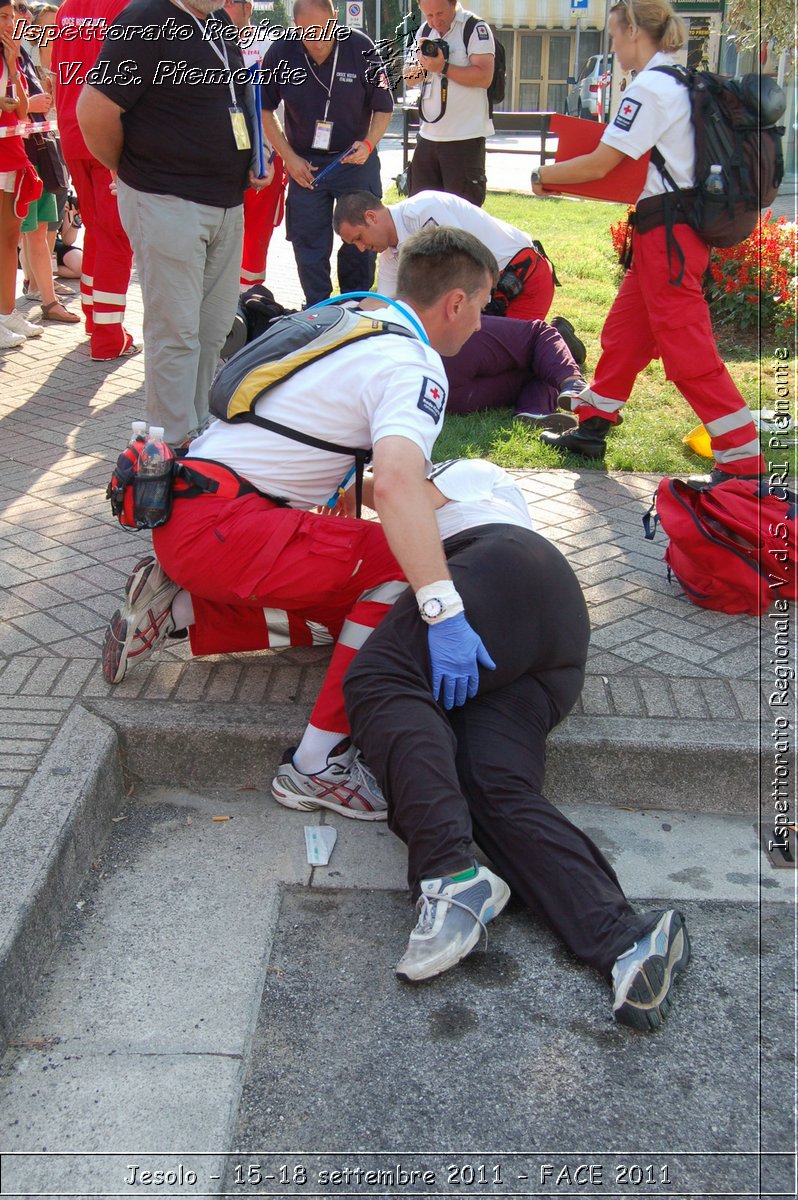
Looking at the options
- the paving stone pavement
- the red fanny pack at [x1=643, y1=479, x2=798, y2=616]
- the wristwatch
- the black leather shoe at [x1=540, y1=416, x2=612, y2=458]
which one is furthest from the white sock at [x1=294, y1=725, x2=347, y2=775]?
the black leather shoe at [x1=540, y1=416, x2=612, y2=458]

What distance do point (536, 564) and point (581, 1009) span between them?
1.07 metres

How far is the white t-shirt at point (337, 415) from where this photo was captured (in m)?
2.81

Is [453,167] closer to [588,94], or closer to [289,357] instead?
[289,357]

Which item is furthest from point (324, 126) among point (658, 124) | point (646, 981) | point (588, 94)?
point (588, 94)

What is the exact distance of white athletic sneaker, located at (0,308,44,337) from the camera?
7.56 metres

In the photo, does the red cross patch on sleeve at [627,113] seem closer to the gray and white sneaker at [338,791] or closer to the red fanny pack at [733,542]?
the red fanny pack at [733,542]

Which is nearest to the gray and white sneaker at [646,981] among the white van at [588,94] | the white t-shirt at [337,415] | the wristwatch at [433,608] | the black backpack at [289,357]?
the wristwatch at [433,608]

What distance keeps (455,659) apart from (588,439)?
9.95 feet

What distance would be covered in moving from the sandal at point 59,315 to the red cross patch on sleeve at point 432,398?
5.87 m

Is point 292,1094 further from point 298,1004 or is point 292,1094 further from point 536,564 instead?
point 536,564

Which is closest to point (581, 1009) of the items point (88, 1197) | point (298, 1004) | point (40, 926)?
point (298, 1004)

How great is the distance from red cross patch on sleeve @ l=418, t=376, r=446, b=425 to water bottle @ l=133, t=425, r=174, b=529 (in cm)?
76

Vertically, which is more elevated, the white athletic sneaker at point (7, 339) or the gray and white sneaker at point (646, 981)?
the white athletic sneaker at point (7, 339)

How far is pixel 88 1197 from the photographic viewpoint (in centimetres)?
197
